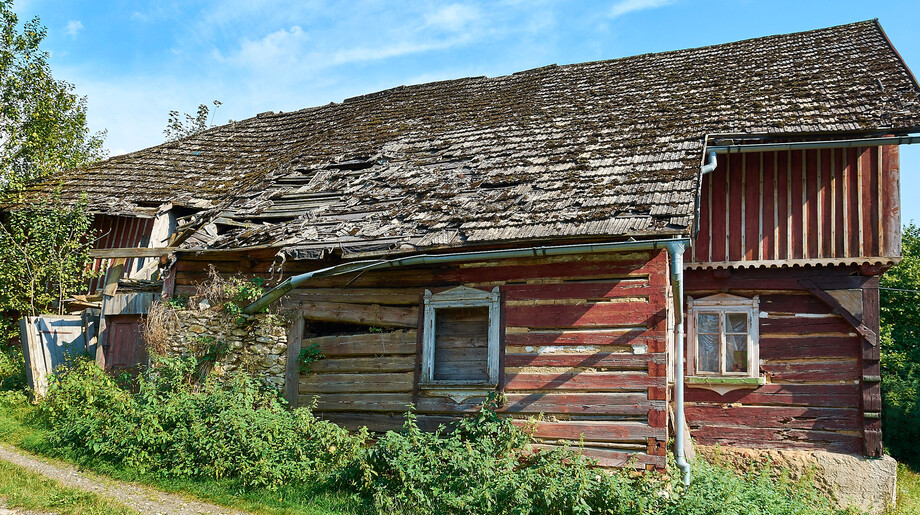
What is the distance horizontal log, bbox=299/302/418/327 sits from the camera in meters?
9.54

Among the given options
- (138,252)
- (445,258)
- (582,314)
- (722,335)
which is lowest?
(722,335)

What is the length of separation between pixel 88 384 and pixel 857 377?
1033 centimetres

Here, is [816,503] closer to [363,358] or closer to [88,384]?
[363,358]

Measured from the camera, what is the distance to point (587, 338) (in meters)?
8.61

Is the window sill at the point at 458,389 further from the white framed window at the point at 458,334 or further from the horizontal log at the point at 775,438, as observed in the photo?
the horizontal log at the point at 775,438

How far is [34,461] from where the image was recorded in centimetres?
853

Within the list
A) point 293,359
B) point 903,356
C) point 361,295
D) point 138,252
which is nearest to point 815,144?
point 361,295

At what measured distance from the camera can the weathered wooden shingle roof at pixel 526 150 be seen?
9164 mm

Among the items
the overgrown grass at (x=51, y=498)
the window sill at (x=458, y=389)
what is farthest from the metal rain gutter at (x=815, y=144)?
the overgrown grass at (x=51, y=498)

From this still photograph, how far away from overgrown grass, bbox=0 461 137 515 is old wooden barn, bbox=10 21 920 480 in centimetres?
311

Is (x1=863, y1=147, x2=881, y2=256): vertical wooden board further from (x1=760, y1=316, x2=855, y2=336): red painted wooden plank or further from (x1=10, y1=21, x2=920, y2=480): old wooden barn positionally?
(x1=760, y1=316, x2=855, y2=336): red painted wooden plank

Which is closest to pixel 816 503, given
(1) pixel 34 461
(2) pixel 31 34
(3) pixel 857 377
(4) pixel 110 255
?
(3) pixel 857 377

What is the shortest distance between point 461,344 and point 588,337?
1.67m

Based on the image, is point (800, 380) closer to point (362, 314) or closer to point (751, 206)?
point (751, 206)
